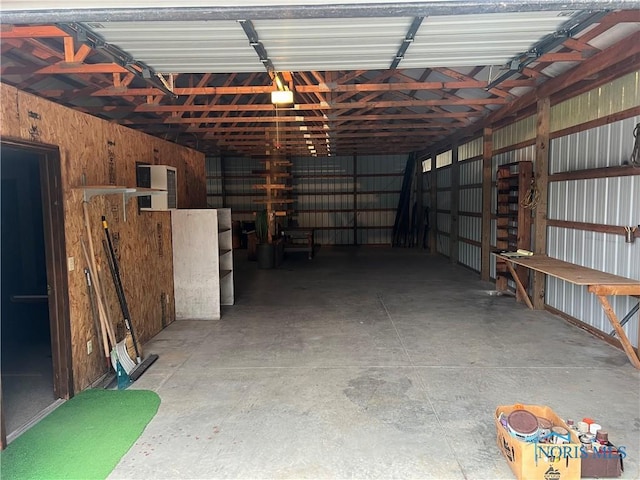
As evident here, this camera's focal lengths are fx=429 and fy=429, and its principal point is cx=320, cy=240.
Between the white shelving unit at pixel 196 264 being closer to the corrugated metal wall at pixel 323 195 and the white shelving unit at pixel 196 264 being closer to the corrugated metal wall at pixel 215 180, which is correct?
the corrugated metal wall at pixel 323 195

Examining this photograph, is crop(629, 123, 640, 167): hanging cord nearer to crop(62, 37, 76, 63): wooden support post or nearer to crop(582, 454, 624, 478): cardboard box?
crop(582, 454, 624, 478): cardboard box

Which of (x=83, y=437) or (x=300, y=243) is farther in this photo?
(x=300, y=243)

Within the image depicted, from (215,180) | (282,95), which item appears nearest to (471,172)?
(282,95)

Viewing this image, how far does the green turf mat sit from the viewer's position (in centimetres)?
267

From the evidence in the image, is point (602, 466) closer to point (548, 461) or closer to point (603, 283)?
point (548, 461)

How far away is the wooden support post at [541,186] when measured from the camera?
6.06 m

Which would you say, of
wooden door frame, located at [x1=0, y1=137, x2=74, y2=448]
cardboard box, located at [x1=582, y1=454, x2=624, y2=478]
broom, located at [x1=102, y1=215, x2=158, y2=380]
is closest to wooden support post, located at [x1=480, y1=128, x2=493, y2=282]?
cardboard box, located at [x1=582, y1=454, x2=624, y2=478]

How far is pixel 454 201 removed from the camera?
11.0 metres

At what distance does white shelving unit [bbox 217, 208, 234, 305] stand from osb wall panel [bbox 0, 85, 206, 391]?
3.46 feet

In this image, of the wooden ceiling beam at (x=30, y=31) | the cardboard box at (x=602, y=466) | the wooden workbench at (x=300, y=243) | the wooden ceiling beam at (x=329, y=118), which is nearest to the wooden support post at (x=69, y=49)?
the wooden ceiling beam at (x=30, y=31)

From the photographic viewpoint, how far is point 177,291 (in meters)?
6.29

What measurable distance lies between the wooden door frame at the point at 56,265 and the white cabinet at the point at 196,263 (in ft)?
8.29

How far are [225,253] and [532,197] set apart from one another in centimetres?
486

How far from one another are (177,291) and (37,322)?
1853 millimetres
